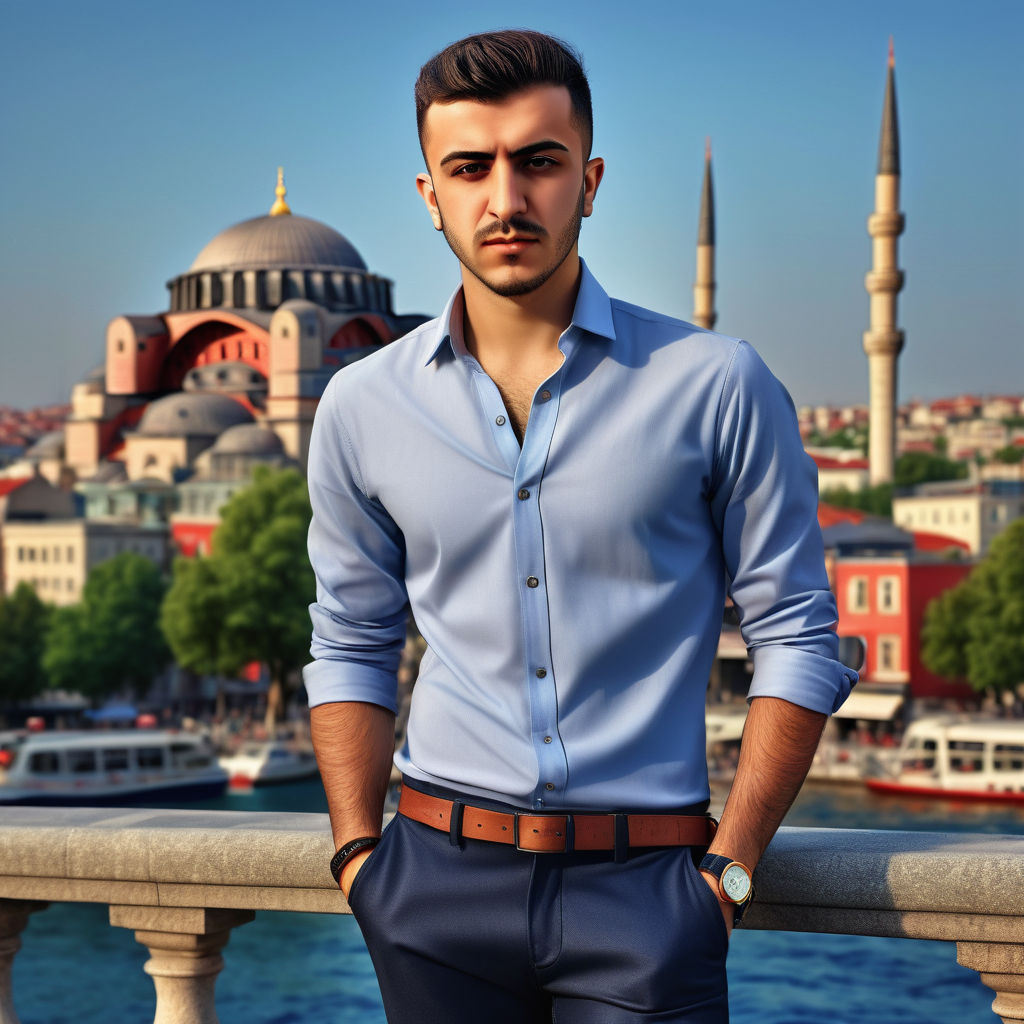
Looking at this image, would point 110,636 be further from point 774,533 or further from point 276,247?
point 774,533

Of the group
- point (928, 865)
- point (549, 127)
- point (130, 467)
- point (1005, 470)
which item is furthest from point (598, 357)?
point (1005, 470)

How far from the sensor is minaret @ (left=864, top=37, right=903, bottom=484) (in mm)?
38312

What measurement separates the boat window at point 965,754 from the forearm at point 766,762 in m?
22.2

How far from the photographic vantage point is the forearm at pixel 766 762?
4.58 ft

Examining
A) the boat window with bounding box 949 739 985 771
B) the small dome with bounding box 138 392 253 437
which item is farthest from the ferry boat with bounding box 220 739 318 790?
the small dome with bounding box 138 392 253 437

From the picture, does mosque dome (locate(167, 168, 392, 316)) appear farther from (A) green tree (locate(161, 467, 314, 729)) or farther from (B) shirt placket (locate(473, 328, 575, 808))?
(B) shirt placket (locate(473, 328, 575, 808))

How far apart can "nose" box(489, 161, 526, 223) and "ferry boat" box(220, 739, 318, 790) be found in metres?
23.1

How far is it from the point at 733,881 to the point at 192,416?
36.9 m

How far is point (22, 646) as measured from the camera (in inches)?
1089

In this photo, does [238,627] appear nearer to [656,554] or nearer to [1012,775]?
[1012,775]

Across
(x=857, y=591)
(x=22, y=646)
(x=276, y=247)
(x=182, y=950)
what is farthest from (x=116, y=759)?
(x=276, y=247)

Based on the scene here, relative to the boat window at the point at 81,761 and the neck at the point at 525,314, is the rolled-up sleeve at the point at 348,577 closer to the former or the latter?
the neck at the point at 525,314

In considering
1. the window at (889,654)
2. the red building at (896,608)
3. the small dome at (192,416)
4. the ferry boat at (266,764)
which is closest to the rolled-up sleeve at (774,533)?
the ferry boat at (266,764)

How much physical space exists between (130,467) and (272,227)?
29.3 feet
